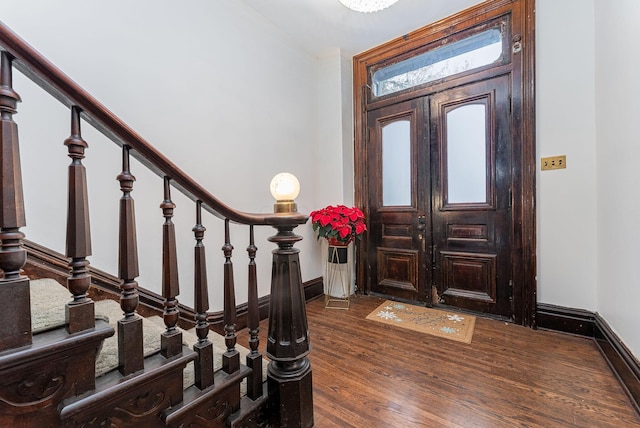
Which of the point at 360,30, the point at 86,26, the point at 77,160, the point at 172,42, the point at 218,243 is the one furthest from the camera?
the point at 360,30

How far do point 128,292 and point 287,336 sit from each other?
0.64 metres

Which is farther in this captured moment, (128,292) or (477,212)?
(477,212)

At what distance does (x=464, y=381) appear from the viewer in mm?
1515

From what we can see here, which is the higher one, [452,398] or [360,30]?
[360,30]

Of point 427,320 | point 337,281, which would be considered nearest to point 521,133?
point 427,320

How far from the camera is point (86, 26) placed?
150 centimetres

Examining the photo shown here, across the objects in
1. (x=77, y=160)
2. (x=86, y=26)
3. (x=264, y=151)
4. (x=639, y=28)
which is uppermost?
(x=86, y=26)

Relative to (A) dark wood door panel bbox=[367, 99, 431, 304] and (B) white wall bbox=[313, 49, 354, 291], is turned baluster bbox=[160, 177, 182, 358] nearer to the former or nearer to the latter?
(B) white wall bbox=[313, 49, 354, 291]

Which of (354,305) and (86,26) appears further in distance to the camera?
(354,305)

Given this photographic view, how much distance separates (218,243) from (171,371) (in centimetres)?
129

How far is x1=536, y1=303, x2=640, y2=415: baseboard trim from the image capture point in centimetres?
133

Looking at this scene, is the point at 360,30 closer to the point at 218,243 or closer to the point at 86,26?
the point at 86,26

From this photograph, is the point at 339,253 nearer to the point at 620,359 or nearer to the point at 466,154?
the point at 466,154

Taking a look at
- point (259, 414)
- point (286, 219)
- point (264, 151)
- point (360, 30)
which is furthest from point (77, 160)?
point (360, 30)
